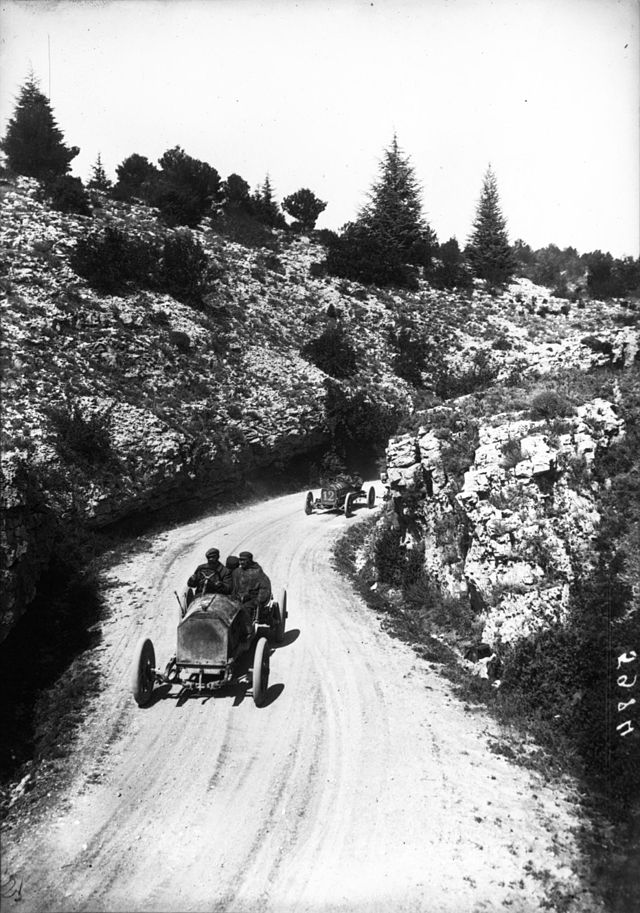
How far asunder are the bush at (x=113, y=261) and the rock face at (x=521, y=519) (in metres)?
22.4

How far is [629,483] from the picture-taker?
12.6 metres

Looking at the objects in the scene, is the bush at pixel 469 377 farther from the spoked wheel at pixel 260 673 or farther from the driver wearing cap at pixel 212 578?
the spoked wheel at pixel 260 673

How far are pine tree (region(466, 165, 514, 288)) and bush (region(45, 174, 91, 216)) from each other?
117 feet

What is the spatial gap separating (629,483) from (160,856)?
11.5m

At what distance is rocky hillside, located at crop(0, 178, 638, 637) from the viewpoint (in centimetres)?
1803

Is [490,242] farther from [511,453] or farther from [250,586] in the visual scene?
[250,586]

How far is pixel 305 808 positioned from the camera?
827cm

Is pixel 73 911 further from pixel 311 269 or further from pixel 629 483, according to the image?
pixel 311 269

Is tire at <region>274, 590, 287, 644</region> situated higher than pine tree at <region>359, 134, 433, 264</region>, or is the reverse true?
pine tree at <region>359, 134, 433, 264</region>

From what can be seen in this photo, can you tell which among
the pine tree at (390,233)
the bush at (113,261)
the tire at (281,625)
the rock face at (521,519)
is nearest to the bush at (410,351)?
the pine tree at (390,233)

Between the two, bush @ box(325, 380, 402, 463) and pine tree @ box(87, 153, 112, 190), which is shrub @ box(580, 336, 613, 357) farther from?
pine tree @ box(87, 153, 112, 190)

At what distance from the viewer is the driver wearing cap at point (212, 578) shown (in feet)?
37.8

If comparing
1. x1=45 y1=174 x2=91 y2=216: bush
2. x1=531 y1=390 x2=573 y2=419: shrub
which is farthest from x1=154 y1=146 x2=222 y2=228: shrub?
x1=531 y1=390 x2=573 y2=419: shrub

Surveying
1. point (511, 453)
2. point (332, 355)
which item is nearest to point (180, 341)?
point (332, 355)
